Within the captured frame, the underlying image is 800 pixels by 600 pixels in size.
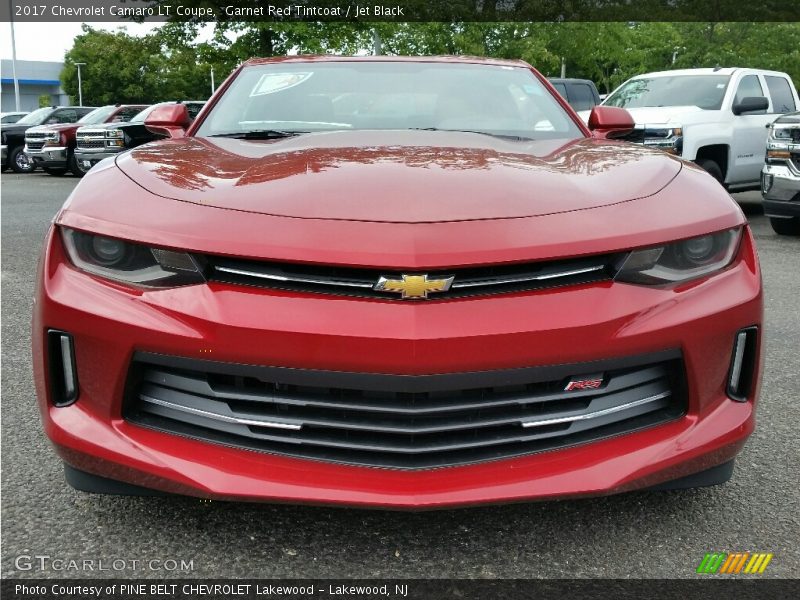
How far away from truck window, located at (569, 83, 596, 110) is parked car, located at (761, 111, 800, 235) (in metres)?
6.61

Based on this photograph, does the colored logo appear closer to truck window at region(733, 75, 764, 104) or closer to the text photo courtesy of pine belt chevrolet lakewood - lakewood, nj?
the text photo courtesy of pine belt chevrolet lakewood - lakewood, nj

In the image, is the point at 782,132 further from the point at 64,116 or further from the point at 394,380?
the point at 64,116

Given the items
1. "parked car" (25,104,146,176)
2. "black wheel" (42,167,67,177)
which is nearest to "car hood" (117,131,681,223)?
"parked car" (25,104,146,176)

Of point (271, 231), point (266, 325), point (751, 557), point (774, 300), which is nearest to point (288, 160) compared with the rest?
point (271, 231)

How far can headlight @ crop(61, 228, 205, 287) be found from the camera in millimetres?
1951

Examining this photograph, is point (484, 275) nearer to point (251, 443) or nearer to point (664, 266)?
point (664, 266)

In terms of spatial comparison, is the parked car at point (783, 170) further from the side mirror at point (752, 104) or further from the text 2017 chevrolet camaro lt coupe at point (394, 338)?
the text 2017 chevrolet camaro lt coupe at point (394, 338)

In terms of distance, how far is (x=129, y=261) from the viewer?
201 centimetres

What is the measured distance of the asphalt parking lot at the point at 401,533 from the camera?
205 cm

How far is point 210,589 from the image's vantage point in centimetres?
195

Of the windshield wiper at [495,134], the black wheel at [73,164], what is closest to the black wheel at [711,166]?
the windshield wiper at [495,134]

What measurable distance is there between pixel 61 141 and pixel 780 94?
49.5 feet

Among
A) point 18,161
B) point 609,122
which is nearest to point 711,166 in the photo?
point 609,122

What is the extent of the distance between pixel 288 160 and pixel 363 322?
32.5 inches
